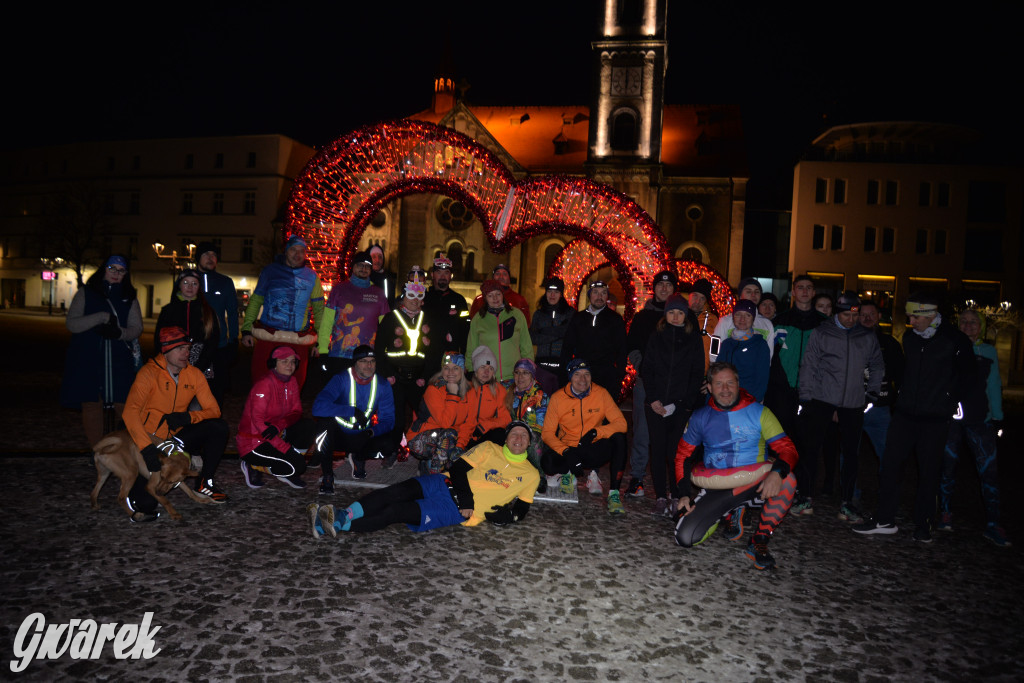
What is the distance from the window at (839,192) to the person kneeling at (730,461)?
39.4m

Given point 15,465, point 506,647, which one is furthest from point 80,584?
point 15,465

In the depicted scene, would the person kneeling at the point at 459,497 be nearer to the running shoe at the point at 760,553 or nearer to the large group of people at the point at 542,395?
the large group of people at the point at 542,395

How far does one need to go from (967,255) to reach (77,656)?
45.5 meters

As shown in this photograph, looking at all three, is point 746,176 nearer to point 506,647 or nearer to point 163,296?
point 506,647

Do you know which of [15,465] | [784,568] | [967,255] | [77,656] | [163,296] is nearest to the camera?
[77,656]

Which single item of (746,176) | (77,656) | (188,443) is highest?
(746,176)

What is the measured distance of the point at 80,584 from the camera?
3.69 meters

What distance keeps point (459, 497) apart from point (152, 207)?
5520 cm

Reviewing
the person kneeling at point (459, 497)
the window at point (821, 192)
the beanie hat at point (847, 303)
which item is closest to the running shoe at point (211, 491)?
the person kneeling at point (459, 497)

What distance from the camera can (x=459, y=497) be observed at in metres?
5.07

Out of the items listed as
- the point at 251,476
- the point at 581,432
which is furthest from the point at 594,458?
the point at 251,476

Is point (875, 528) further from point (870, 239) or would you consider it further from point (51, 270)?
point (51, 270)

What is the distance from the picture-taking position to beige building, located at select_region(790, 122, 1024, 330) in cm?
3741

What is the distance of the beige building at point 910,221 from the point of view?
123ft
